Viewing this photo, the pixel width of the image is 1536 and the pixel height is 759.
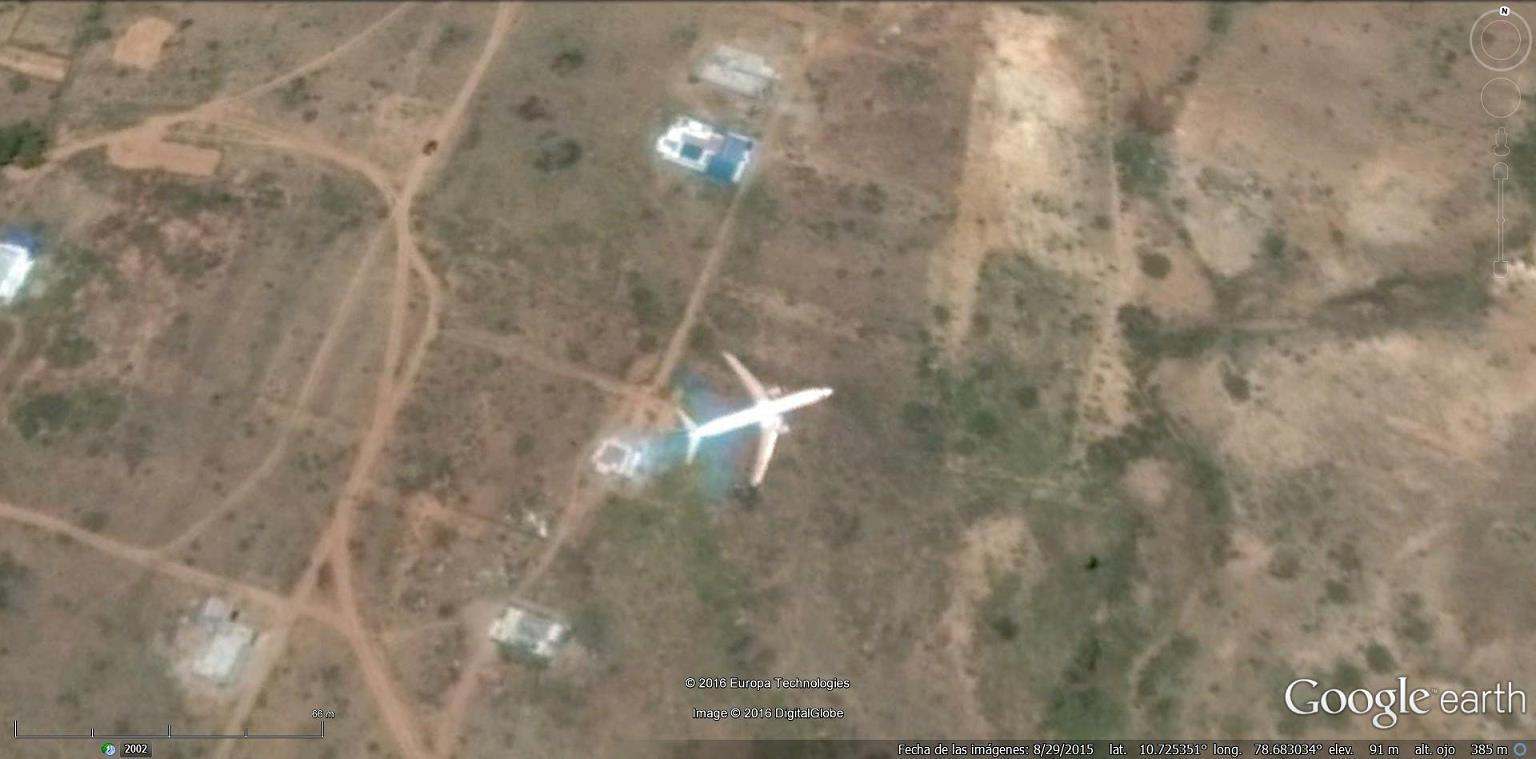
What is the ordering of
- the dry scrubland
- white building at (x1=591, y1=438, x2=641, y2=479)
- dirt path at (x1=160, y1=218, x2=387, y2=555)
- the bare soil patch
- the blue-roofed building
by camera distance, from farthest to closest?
the bare soil patch
the blue-roofed building
white building at (x1=591, y1=438, x2=641, y2=479)
dirt path at (x1=160, y1=218, x2=387, y2=555)
the dry scrubland

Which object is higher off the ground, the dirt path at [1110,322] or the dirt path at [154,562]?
the dirt path at [1110,322]

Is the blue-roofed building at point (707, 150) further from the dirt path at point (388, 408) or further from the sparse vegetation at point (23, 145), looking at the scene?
the sparse vegetation at point (23, 145)

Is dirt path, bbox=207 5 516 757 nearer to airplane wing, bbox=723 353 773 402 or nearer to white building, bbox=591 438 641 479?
white building, bbox=591 438 641 479

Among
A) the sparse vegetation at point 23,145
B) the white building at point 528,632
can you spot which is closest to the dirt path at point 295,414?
the white building at point 528,632

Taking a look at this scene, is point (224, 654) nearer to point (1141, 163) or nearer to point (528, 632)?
point (528, 632)

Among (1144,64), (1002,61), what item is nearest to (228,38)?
(1002,61)

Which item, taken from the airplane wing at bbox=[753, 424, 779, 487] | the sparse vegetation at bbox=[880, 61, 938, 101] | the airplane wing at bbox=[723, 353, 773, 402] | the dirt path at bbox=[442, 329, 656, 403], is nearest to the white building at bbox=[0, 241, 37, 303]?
the dirt path at bbox=[442, 329, 656, 403]

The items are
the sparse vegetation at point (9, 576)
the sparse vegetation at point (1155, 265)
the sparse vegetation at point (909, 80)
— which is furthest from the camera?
the sparse vegetation at point (909, 80)
